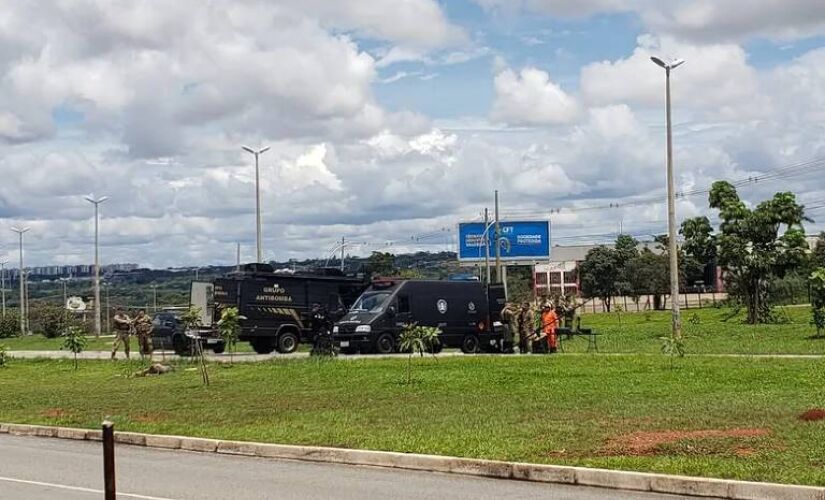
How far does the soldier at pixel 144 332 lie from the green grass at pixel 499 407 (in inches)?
226

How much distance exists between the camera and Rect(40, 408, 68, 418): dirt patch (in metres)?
A: 19.3

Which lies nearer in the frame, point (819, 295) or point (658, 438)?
point (658, 438)

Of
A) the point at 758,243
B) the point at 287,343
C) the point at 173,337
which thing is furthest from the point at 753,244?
the point at 173,337

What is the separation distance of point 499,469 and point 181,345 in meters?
25.3

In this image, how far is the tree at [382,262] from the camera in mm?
84938

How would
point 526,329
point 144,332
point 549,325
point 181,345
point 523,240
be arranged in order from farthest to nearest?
point 523,240
point 181,345
point 144,332
point 526,329
point 549,325

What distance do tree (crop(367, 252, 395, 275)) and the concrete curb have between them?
68091 millimetres

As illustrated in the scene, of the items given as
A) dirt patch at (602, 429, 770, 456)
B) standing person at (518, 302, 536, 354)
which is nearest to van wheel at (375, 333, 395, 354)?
standing person at (518, 302, 536, 354)

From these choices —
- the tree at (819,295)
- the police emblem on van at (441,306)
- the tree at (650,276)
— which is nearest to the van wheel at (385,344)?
the police emblem on van at (441,306)

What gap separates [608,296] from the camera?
105 m

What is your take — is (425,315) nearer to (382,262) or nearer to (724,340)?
(724,340)

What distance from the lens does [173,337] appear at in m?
36.5

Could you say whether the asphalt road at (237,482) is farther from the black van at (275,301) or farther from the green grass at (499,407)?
the black van at (275,301)

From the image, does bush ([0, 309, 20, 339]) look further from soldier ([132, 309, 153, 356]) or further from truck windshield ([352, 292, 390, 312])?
truck windshield ([352, 292, 390, 312])
